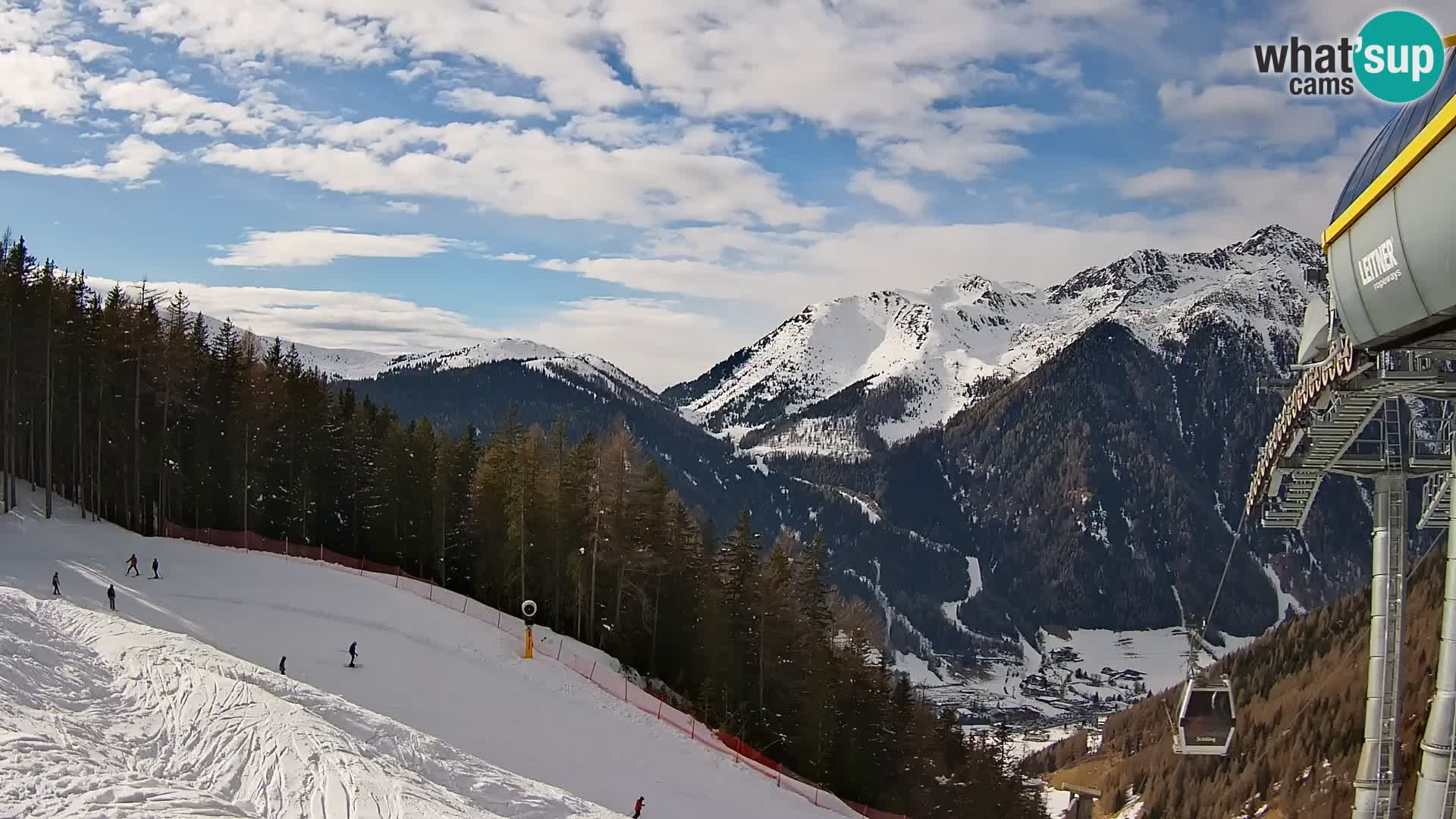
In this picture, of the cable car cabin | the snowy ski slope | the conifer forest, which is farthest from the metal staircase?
the conifer forest

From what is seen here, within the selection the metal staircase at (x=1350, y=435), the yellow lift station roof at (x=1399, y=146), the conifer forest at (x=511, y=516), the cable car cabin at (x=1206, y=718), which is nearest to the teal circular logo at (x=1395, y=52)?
the yellow lift station roof at (x=1399, y=146)

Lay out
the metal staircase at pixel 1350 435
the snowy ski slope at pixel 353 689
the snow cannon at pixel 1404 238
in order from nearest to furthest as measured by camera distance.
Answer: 1. the snow cannon at pixel 1404 238
2. the metal staircase at pixel 1350 435
3. the snowy ski slope at pixel 353 689

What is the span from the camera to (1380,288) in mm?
6703

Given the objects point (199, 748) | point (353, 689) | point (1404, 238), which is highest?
point (1404, 238)

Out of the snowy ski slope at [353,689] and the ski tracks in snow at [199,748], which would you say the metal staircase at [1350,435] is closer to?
the ski tracks in snow at [199,748]

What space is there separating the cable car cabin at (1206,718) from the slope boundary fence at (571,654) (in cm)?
1714

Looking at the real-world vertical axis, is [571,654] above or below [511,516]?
below

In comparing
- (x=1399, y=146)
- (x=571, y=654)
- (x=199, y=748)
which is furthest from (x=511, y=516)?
(x=1399, y=146)

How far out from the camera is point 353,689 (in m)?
26.7

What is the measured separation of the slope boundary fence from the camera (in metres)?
32.1

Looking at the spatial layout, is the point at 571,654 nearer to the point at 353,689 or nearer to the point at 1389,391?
the point at 353,689

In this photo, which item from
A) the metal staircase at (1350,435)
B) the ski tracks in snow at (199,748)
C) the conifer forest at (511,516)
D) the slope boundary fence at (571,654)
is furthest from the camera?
the conifer forest at (511,516)

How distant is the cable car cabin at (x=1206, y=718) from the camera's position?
14641 millimetres

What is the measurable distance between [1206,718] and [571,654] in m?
27.1
